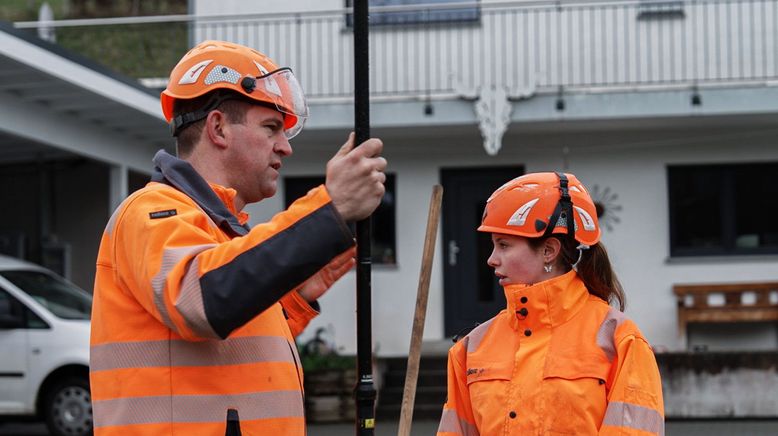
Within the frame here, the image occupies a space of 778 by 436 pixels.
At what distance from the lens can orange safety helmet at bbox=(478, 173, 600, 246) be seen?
11.9 feet

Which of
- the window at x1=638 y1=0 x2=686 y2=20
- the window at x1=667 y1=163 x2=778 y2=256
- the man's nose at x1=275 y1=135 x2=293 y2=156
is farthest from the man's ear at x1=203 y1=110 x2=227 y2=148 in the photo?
the window at x1=667 y1=163 x2=778 y2=256

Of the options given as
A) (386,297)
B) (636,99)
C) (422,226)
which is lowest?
(386,297)

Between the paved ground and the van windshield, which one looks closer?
the van windshield

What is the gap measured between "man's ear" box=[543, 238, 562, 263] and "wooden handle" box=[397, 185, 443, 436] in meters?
0.42

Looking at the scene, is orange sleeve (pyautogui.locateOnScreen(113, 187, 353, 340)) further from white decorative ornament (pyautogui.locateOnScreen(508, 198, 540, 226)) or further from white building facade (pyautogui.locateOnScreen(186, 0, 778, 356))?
white building facade (pyautogui.locateOnScreen(186, 0, 778, 356))

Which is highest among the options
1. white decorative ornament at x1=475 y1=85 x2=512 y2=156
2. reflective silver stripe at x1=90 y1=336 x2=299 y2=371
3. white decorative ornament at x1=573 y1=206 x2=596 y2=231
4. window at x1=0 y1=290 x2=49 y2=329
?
white decorative ornament at x1=475 y1=85 x2=512 y2=156

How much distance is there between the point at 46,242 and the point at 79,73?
17.2 feet

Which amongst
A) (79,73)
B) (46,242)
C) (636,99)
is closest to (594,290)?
(79,73)

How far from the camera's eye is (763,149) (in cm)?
1585

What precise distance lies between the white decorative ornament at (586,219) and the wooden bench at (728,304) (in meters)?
12.1

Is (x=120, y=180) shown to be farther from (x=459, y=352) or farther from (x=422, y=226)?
(x=459, y=352)

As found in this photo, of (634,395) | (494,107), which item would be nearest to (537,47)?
(494,107)

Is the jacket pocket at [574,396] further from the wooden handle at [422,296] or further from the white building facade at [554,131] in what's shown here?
the white building facade at [554,131]

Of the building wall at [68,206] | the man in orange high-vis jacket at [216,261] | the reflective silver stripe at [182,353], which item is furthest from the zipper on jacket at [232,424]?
the building wall at [68,206]
